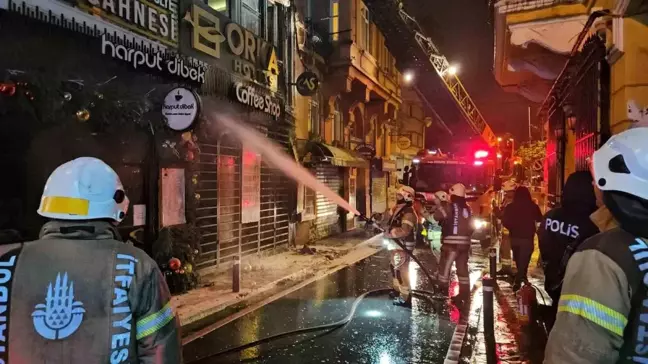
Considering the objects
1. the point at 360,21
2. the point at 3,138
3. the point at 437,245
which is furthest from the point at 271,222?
the point at 360,21

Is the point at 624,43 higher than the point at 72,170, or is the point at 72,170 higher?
the point at 624,43

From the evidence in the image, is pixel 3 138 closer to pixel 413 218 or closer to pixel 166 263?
pixel 166 263

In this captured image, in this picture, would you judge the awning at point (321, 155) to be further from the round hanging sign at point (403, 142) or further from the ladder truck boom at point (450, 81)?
the round hanging sign at point (403, 142)

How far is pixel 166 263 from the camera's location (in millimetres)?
8766

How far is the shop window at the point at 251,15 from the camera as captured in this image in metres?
13.2

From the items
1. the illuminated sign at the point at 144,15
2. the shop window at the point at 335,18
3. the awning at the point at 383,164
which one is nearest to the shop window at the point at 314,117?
the shop window at the point at 335,18

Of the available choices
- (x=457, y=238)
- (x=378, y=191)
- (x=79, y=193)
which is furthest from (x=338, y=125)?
(x=79, y=193)

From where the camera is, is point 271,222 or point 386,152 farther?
point 386,152

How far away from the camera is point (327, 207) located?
18.2 m

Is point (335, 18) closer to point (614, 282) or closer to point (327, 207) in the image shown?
point (327, 207)

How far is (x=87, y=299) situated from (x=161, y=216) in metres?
7.46

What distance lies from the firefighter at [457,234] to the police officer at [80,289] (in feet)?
22.0

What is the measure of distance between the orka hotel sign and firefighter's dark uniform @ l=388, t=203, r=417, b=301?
6.33m

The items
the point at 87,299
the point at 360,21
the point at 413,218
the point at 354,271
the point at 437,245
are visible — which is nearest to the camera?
the point at 87,299
